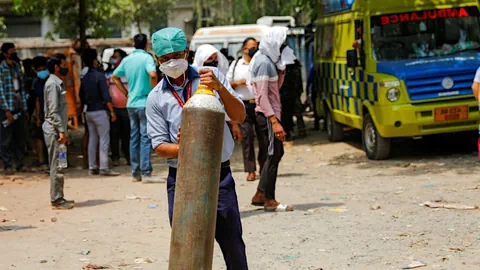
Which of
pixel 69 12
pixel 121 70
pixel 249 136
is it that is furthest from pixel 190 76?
pixel 69 12

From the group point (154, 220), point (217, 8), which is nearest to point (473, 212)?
point (154, 220)

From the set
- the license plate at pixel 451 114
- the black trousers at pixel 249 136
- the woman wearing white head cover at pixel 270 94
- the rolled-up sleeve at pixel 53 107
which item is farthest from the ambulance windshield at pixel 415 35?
the rolled-up sleeve at pixel 53 107

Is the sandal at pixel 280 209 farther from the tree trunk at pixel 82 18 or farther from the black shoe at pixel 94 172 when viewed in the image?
the tree trunk at pixel 82 18

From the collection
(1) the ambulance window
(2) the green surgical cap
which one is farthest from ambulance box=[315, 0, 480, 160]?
(2) the green surgical cap

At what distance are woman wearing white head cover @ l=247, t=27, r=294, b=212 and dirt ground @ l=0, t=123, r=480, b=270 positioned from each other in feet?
1.10

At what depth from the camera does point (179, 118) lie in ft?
17.6

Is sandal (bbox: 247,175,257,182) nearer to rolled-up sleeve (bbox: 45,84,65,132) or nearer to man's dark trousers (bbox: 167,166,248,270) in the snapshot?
rolled-up sleeve (bbox: 45,84,65,132)

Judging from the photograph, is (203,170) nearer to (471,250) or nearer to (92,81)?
(471,250)

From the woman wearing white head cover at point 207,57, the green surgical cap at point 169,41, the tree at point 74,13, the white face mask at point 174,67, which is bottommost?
the woman wearing white head cover at point 207,57

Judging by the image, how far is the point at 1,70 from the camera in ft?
44.6

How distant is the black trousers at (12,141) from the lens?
14070 mm

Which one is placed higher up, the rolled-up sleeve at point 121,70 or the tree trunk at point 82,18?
the tree trunk at point 82,18

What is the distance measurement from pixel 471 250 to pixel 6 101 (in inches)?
333

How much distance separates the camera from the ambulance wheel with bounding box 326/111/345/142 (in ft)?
56.4
